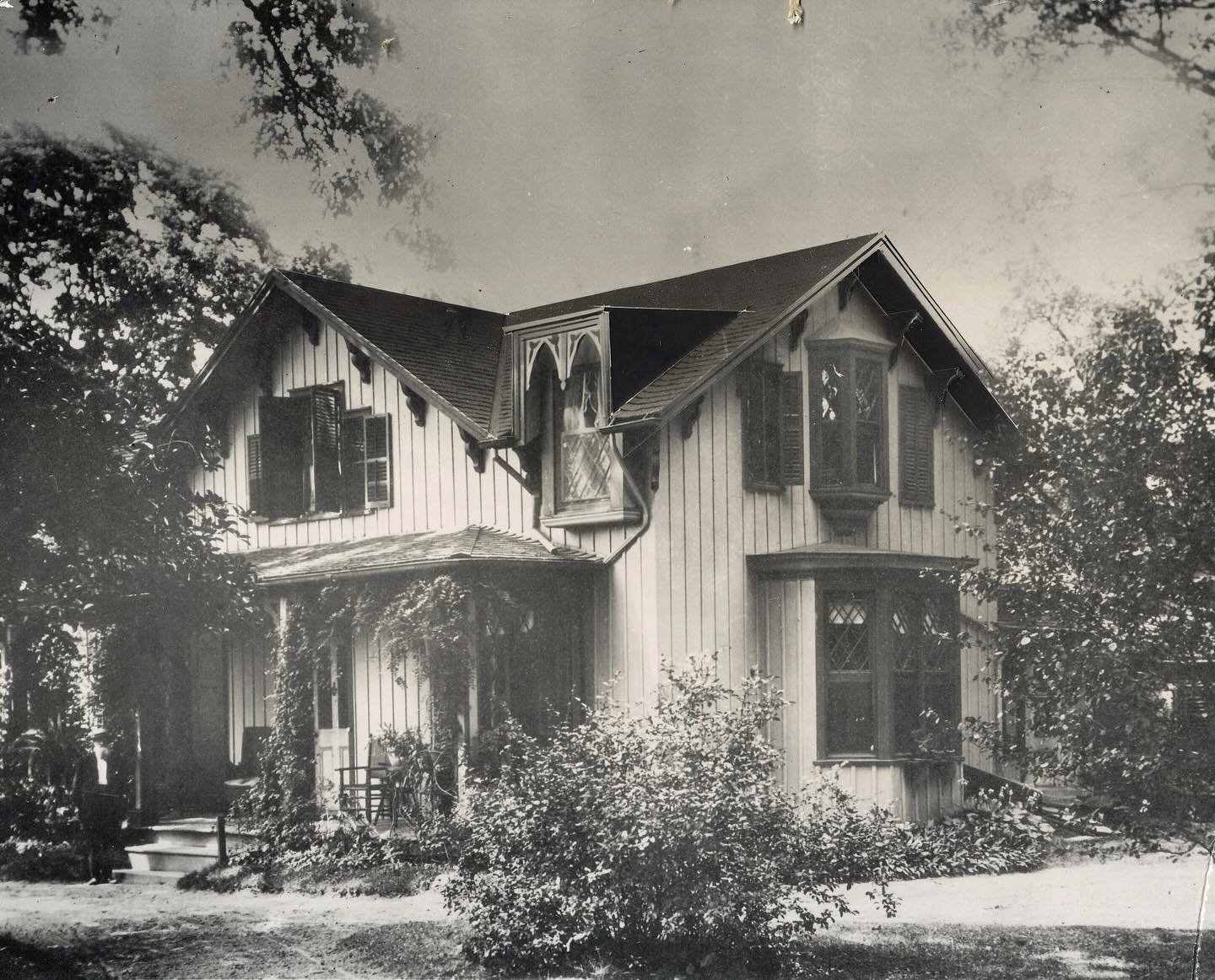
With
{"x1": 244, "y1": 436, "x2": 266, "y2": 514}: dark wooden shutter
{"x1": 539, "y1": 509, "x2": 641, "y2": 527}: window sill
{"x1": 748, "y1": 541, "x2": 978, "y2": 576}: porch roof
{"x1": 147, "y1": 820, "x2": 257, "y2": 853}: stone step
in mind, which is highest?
{"x1": 244, "y1": 436, "x2": 266, "y2": 514}: dark wooden shutter

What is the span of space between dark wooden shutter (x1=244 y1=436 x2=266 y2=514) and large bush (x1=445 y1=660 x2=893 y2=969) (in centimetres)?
222

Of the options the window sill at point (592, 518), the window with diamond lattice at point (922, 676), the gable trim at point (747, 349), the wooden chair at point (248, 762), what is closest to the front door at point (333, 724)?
the wooden chair at point (248, 762)

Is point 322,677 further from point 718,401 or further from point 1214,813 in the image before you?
point 1214,813

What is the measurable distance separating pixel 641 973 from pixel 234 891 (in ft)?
7.59

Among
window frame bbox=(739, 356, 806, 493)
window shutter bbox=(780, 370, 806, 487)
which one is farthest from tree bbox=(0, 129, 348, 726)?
window shutter bbox=(780, 370, 806, 487)

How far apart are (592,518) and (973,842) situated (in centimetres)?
307

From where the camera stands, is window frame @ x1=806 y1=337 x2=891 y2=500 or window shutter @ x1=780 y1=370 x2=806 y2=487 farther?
window frame @ x1=806 y1=337 x2=891 y2=500

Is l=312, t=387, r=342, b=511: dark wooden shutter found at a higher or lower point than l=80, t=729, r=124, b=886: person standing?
higher

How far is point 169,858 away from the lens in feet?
25.2

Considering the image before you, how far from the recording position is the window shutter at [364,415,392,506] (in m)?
9.09

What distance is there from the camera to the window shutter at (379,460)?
29.8ft

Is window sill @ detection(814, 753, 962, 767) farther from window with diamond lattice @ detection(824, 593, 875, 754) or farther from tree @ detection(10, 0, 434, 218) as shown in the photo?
tree @ detection(10, 0, 434, 218)

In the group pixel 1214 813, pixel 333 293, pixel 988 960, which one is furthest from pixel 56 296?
pixel 1214 813

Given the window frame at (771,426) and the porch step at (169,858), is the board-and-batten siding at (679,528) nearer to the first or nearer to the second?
the window frame at (771,426)
